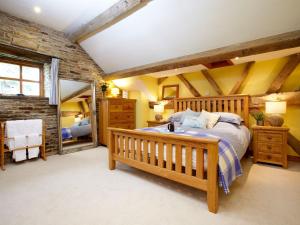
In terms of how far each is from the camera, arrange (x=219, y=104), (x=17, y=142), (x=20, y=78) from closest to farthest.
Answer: (x=17, y=142) < (x=20, y=78) < (x=219, y=104)

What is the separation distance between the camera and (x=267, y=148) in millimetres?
3035

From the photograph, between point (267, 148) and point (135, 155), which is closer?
point (135, 155)

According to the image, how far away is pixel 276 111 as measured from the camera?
3.02m

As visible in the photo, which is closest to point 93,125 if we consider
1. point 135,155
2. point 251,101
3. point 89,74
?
point 89,74

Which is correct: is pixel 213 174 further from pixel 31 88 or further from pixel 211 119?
pixel 31 88

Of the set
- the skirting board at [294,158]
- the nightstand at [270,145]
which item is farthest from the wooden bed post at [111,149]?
the skirting board at [294,158]

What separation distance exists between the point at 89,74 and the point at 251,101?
4.20m

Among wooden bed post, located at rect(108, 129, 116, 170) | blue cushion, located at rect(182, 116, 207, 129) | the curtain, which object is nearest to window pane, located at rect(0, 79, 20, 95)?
the curtain

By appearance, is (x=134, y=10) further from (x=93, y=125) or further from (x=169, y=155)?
(x=93, y=125)

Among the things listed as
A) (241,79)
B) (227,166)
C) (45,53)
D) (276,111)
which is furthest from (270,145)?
(45,53)

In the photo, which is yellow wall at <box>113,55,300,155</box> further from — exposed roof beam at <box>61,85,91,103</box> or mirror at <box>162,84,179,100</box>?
exposed roof beam at <box>61,85,91,103</box>

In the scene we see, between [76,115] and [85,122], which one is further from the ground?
[76,115]

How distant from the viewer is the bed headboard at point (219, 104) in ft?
12.2

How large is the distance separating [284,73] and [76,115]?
4.87 m
